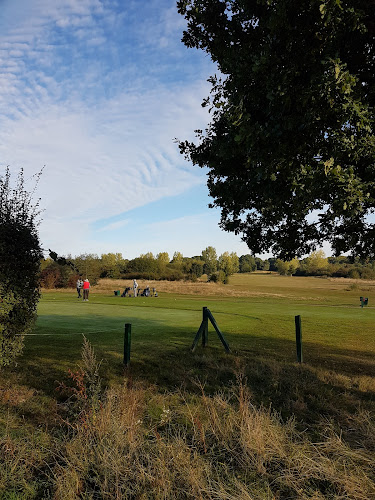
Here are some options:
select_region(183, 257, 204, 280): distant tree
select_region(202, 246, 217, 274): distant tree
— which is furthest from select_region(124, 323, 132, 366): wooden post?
select_region(202, 246, 217, 274): distant tree

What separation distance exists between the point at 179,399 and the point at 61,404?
234 cm

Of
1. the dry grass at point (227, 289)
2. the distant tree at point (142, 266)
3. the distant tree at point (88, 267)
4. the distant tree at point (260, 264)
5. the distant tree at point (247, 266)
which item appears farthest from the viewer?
the distant tree at point (260, 264)

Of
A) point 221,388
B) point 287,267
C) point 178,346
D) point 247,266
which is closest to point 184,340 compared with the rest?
point 178,346

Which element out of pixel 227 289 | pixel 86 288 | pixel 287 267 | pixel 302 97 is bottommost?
pixel 227 289

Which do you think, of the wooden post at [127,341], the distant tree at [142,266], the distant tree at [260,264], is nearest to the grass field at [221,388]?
the wooden post at [127,341]

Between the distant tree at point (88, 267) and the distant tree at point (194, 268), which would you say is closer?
the distant tree at point (88, 267)

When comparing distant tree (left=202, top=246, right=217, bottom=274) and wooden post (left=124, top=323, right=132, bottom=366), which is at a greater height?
distant tree (left=202, top=246, right=217, bottom=274)

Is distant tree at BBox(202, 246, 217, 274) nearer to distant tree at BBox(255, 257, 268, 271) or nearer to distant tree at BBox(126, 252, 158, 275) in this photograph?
distant tree at BBox(126, 252, 158, 275)

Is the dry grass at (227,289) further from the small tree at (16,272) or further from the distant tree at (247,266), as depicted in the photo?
the distant tree at (247,266)

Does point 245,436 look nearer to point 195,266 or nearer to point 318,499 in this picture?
point 318,499

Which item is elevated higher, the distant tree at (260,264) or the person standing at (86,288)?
the distant tree at (260,264)

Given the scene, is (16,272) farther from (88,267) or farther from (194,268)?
(194,268)

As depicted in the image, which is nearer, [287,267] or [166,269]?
[166,269]

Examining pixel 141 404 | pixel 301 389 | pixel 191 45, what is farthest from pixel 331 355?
pixel 191 45
